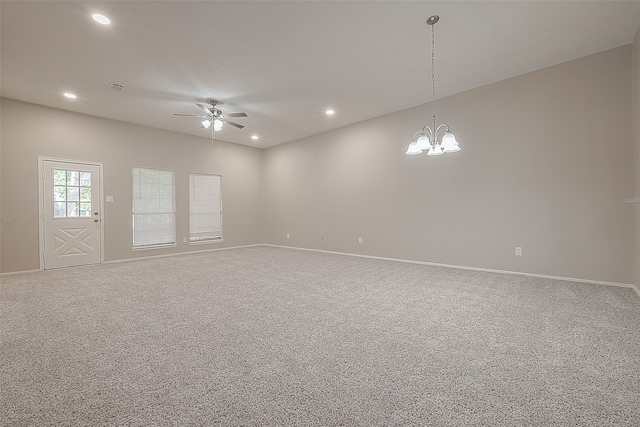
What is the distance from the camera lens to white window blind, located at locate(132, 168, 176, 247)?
6164 millimetres

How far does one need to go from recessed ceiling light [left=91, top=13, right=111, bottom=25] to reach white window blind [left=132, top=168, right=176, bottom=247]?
394 cm

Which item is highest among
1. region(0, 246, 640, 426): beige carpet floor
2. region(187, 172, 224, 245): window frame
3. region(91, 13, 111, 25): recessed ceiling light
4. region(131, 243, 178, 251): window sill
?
region(91, 13, 111, 25): recessed ceiling light

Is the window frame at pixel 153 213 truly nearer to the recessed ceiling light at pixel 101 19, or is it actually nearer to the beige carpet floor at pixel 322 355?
the beige carpet floor at pixel 322 355

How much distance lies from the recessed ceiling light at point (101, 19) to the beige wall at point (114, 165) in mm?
3556

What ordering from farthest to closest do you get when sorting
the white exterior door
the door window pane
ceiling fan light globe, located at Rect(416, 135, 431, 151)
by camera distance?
1. the door window pane
2. the white exterior door
3. ceiling fan light globe, located at Rect(416, 135, 431, 151)

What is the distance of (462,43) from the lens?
3.32 m

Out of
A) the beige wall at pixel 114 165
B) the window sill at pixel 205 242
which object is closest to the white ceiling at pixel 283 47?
the beige wall at pixel 114 165

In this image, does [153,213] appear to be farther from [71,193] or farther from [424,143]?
[424,143]

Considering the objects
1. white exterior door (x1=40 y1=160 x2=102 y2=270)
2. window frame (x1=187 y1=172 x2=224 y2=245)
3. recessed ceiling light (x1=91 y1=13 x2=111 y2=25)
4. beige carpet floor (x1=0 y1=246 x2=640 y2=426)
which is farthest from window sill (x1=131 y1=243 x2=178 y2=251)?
recessed ceiling light (x1=91 y1=13 x2=111 y2=25)

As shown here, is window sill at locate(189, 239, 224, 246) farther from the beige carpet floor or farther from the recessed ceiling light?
the recessed ceiling light

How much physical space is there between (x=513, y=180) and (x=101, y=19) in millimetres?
5743

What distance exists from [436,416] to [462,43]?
389 centimetres

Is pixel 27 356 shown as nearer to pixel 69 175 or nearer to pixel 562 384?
pixel 562 384

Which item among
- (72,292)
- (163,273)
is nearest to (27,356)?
(72,292)
